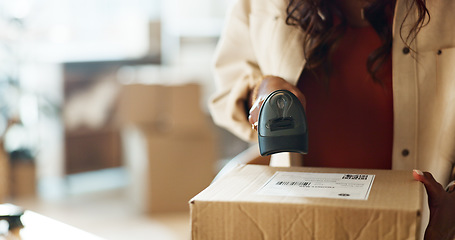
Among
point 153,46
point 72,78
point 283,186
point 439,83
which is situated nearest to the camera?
point 283,186

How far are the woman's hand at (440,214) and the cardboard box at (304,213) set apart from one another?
0.14 ft

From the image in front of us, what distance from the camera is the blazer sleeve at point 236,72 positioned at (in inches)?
44.9

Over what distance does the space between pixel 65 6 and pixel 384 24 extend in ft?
→ 11.5

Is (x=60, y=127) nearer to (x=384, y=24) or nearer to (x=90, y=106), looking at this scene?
(x=90, y=106)

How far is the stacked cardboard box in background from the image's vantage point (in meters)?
3.41

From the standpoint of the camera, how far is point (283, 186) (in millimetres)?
735

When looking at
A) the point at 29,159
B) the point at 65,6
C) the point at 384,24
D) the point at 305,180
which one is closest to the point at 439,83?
the point at 384,24

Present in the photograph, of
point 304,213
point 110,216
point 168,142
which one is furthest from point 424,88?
point 110,216

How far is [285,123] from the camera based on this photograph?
72cm

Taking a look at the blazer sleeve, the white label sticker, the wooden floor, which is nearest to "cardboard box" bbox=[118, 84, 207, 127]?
the wooden floor

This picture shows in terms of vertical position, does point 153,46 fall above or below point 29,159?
above

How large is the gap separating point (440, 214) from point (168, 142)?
8.97 ft

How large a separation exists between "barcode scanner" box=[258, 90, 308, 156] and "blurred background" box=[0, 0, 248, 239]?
2435 millimetres

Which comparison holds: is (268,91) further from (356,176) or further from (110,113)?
(110,113)
